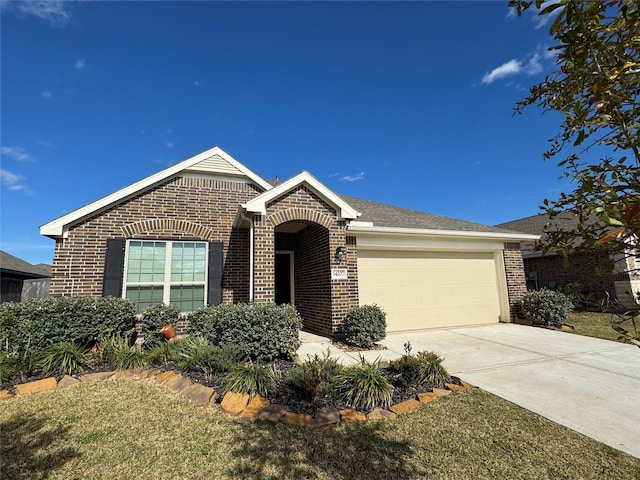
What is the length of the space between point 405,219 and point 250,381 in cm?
849

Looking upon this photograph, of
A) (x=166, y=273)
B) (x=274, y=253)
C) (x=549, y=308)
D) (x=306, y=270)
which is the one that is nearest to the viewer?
(x=166, y=273)

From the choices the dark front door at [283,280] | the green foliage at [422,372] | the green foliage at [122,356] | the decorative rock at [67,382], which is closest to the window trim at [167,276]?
the green foliage at [122,356]

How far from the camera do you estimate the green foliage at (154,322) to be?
6887 millimetres

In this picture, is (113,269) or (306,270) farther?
(306,270)

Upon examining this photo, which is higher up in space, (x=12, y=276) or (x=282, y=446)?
(x=12, y=276)

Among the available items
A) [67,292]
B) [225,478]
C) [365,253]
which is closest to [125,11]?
[67,292]

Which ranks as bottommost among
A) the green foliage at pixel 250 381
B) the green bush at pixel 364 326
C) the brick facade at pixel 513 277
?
the green foliage at pixel 250 381

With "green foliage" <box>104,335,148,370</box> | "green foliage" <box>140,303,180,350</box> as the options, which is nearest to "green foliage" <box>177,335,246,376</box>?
"green foliage" <box>104,335,148,370</box>

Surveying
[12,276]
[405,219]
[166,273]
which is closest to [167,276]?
[166,273]

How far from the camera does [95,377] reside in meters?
5.27

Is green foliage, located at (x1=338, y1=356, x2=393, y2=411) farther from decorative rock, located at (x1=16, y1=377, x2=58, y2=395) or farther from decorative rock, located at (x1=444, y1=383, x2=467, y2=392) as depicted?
decorative rock, located at (x1=16, y1=377, x2=58, y2=395)

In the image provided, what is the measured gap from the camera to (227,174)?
31.7ft

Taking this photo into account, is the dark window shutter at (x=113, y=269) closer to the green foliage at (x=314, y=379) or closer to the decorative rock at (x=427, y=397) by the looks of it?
the green foliage at (x=314, y=379)

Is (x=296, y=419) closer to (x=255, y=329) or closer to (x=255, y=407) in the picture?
(x=255, y=407)
